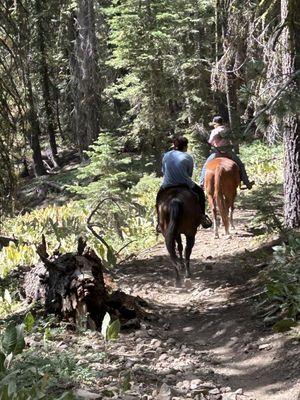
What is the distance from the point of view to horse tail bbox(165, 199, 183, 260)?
8.88 metres

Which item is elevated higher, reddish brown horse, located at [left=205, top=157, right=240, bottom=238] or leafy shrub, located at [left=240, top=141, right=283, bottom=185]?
reddish brown horse, located at [left=205, top=157, right=240, bottom=238]

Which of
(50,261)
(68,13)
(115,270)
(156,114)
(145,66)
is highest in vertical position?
(68,13)

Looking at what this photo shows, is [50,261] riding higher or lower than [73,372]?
higher

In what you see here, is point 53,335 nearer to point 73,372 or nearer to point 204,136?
point 73,372

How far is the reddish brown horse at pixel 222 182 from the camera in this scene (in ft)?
37.9

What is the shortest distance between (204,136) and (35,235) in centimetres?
1162

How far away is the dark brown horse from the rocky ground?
0.73 m

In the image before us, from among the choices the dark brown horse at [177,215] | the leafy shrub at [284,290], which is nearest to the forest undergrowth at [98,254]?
the leafy shrub at [284,290]

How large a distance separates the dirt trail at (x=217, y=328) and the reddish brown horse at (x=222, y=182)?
2.71 ft

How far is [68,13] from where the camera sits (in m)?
25.7

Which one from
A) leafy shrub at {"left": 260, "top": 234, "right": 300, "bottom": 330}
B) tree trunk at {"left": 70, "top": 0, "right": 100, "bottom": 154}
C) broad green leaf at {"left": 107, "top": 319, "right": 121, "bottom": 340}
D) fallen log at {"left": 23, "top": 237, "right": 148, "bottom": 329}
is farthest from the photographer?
tree trunk at {"left": 70, "top": 0, "right": 100, "bottom": 154}

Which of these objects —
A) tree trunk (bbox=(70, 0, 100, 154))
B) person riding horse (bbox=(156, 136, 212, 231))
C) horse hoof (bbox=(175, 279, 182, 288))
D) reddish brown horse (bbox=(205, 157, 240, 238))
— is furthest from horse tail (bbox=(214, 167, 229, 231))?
tree trunk (bbox=(70, 0, 100, 154))

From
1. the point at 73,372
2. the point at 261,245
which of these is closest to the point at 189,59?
the point at 261,245

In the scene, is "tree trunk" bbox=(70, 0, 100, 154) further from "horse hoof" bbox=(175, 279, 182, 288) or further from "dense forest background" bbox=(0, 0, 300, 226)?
"horse hoof" bbox=(175, 279, 182, 288)
